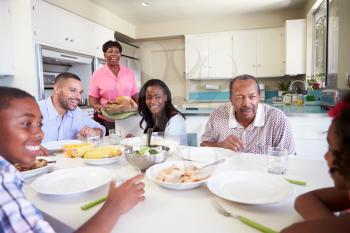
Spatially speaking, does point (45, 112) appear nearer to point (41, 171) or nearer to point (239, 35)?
point (41, 171)

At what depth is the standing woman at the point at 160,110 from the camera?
1824 mm

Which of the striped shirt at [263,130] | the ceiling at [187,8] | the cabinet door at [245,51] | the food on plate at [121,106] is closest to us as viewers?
the striped shirt at [263,130]

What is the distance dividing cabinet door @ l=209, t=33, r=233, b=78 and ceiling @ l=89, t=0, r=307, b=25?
1.31ft

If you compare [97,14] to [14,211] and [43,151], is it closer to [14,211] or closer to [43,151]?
[43,151]

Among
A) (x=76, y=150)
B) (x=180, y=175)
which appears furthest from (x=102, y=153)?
(x=180, y=175)

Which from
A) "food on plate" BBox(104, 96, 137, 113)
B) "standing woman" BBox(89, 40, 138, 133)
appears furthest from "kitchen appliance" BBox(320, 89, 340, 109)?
"standing woman" BBox(89, 40, 138, 133)

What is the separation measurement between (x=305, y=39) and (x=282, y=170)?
3.60 metres

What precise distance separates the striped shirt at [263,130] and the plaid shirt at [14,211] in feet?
3.92

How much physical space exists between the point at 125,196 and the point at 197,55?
4.28m

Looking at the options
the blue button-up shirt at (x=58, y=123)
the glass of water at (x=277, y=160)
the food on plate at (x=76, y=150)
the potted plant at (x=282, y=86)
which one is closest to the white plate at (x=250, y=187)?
the glass of water at (x=277, y=160)

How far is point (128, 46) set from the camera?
4938mm

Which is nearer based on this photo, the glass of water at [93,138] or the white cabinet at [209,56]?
the glass of water at [93,138]

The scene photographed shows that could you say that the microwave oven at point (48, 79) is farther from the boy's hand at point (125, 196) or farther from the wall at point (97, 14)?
the boy's hand at point (125, 196)

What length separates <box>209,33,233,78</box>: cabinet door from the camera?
15.2 feet
